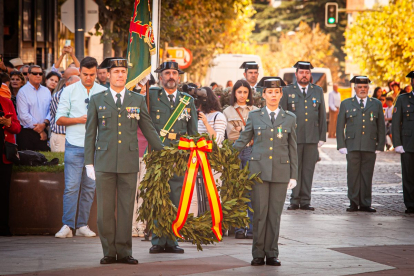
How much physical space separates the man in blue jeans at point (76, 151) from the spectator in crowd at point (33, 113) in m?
2.41

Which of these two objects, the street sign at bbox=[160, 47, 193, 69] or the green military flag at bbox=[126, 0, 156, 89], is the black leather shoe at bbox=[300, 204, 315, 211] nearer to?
the green military flag at bbox=[126, 0, 156, 89]

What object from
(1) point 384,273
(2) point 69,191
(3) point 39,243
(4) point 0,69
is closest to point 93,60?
(2) point 69,191

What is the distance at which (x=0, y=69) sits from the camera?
40.9 feet

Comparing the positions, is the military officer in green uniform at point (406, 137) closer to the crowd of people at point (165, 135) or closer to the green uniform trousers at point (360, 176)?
the crowd of people at point (165, 135)

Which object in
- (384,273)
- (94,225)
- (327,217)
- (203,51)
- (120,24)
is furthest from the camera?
(203,51)

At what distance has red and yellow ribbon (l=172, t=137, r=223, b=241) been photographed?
27.2 feet

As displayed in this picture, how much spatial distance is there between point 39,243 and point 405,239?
4.61 metres

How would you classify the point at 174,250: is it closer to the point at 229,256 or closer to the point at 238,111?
the point at 229,256

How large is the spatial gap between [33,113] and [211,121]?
11.6 ft

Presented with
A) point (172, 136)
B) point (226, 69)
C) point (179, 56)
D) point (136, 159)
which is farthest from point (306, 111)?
point (226, 69)

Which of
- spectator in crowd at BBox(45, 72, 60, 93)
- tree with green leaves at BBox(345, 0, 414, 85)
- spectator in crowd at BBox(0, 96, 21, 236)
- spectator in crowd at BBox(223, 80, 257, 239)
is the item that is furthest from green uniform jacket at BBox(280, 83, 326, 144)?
tree with green leaves at BBox(345, 0, 414, 85)

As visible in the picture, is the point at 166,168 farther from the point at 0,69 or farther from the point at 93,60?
the point at 0,69

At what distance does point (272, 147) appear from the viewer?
8375mm

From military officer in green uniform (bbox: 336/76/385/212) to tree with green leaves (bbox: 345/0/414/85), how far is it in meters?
23.3
